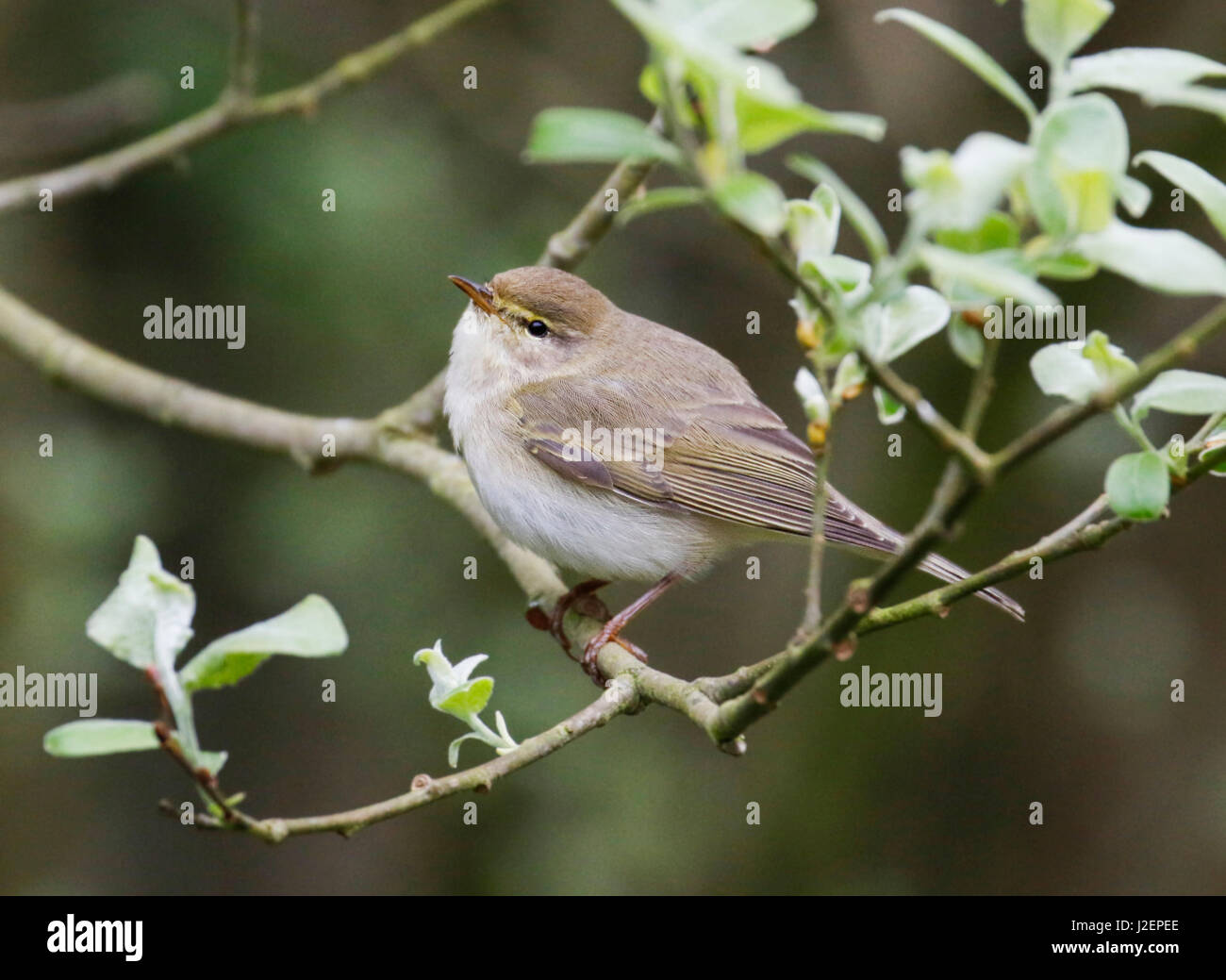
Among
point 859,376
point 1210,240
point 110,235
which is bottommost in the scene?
point 859,376

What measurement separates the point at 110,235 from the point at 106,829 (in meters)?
2.86

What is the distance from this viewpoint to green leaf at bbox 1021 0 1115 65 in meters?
1.27

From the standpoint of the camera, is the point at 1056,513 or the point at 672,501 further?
the point at 1056,513

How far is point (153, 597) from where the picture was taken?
1580mm

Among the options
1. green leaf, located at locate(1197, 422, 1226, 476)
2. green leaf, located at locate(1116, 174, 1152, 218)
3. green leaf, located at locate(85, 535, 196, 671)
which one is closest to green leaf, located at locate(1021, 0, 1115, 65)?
green leaf, located at locate(1116, 174, 1152, 218)

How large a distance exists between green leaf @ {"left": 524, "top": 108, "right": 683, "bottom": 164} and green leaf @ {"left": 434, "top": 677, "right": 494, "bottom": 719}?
106cm

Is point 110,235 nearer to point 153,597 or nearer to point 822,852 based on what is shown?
point 822,852

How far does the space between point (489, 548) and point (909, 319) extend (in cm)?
422

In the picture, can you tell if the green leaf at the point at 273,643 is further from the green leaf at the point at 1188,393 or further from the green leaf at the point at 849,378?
the green leaf at the point at 1188,393

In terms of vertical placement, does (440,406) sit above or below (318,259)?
below

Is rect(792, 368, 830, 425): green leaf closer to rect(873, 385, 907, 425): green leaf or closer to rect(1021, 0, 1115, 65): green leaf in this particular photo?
rect(873, 385, 907, 425): green leaf

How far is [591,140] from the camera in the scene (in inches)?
42.3

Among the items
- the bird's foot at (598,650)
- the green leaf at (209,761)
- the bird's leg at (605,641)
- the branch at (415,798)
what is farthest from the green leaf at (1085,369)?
the bird's foot at (598,650)
